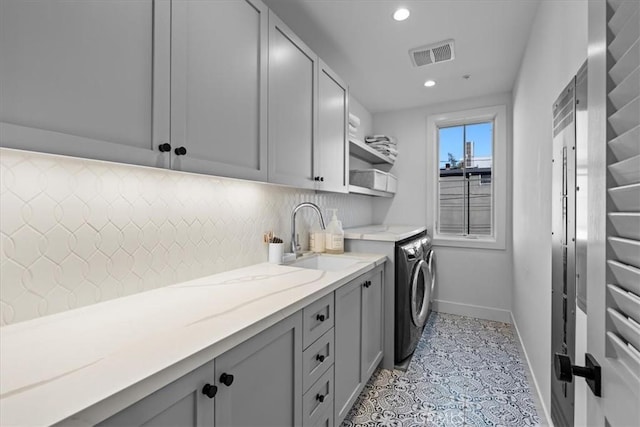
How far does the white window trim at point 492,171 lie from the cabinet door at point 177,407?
339cm

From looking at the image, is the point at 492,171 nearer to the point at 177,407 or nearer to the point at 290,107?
the point at 290,107

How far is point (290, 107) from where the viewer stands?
176 cm

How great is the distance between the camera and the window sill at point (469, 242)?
11.3ft

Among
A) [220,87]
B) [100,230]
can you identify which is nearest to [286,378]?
[100,230]

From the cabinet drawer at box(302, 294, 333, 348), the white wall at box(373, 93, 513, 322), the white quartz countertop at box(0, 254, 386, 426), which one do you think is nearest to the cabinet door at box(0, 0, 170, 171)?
the white quartz countertop at box(0, 254, 386, 426)

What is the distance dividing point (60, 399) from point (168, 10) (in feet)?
3.80

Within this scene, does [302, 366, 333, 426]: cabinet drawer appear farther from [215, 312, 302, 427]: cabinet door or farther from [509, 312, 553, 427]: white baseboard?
[509, 312, 553, 427]: white baseboard

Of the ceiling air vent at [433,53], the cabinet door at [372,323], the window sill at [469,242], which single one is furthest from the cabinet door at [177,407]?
the window sill at [469,242]

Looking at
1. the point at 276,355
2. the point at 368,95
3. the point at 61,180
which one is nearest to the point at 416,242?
the point at 368,95

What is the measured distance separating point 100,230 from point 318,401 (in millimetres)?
1162

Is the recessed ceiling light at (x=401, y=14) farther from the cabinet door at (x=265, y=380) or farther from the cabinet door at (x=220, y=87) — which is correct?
the cabinet door at (x=265, y=380)

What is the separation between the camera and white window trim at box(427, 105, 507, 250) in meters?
3.38

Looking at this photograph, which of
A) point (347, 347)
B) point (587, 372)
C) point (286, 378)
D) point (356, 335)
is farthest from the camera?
point (356, 335)

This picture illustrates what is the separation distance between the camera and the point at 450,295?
144 inches
